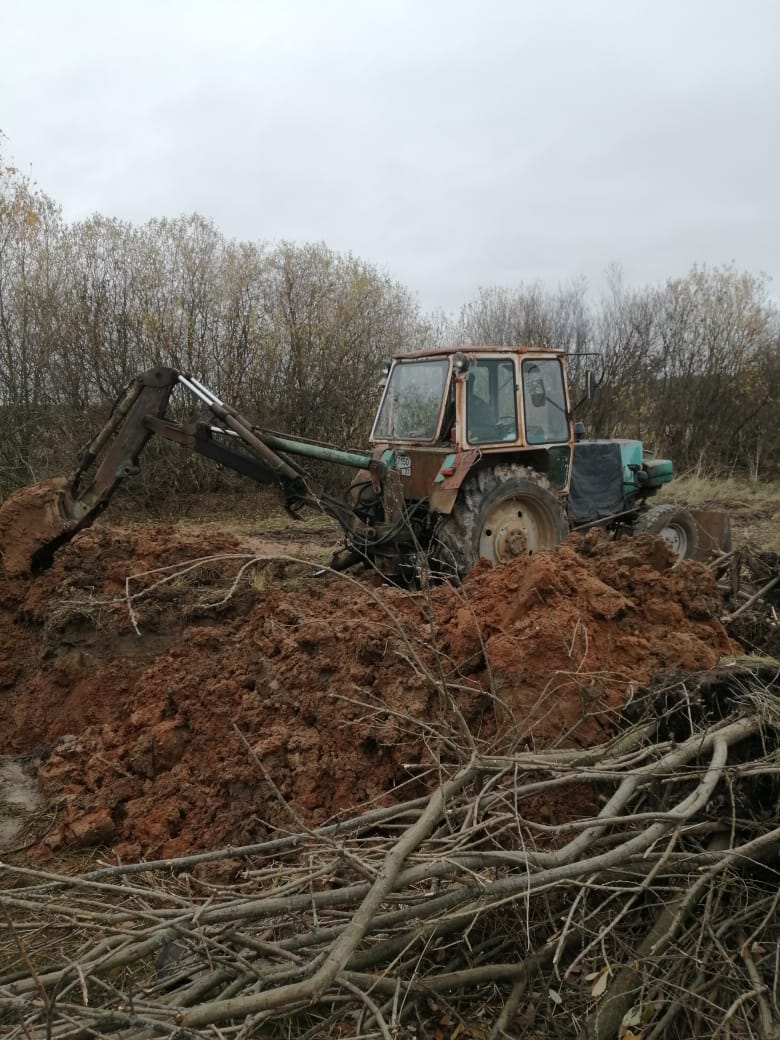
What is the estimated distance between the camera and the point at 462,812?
287 centimetres

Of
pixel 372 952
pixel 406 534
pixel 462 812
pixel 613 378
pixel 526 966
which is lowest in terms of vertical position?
pixel 526 966

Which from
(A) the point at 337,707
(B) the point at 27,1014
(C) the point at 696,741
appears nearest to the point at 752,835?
(C) the point at 696,741

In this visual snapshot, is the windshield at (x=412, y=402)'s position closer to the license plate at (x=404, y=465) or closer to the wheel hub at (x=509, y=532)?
the license plate at (x=404, y=465)

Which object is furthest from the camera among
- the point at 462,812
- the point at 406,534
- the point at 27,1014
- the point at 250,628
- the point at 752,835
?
the point at 406,534

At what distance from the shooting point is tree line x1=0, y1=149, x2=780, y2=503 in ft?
45.2

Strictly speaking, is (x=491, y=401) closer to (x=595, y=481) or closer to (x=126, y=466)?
(x=595, y=481)

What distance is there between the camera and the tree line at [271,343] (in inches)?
542

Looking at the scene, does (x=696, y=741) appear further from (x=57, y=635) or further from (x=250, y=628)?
(x=57, y=635)

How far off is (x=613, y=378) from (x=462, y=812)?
17.1 m

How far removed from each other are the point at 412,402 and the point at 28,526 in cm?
324

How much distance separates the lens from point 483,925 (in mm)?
2924

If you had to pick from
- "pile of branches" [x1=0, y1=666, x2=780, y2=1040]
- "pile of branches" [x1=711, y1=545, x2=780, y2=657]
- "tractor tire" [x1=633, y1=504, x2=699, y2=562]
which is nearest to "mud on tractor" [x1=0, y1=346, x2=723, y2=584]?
"tractor tire" [x1=633, y1=504, x2=699, y2=562]

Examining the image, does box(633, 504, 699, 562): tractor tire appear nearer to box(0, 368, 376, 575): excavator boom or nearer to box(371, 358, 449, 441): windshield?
box(371, 358, 449, 441): windshield

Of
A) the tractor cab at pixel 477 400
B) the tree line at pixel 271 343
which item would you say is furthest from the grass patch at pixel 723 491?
the tractor cab at pixel 477 400
